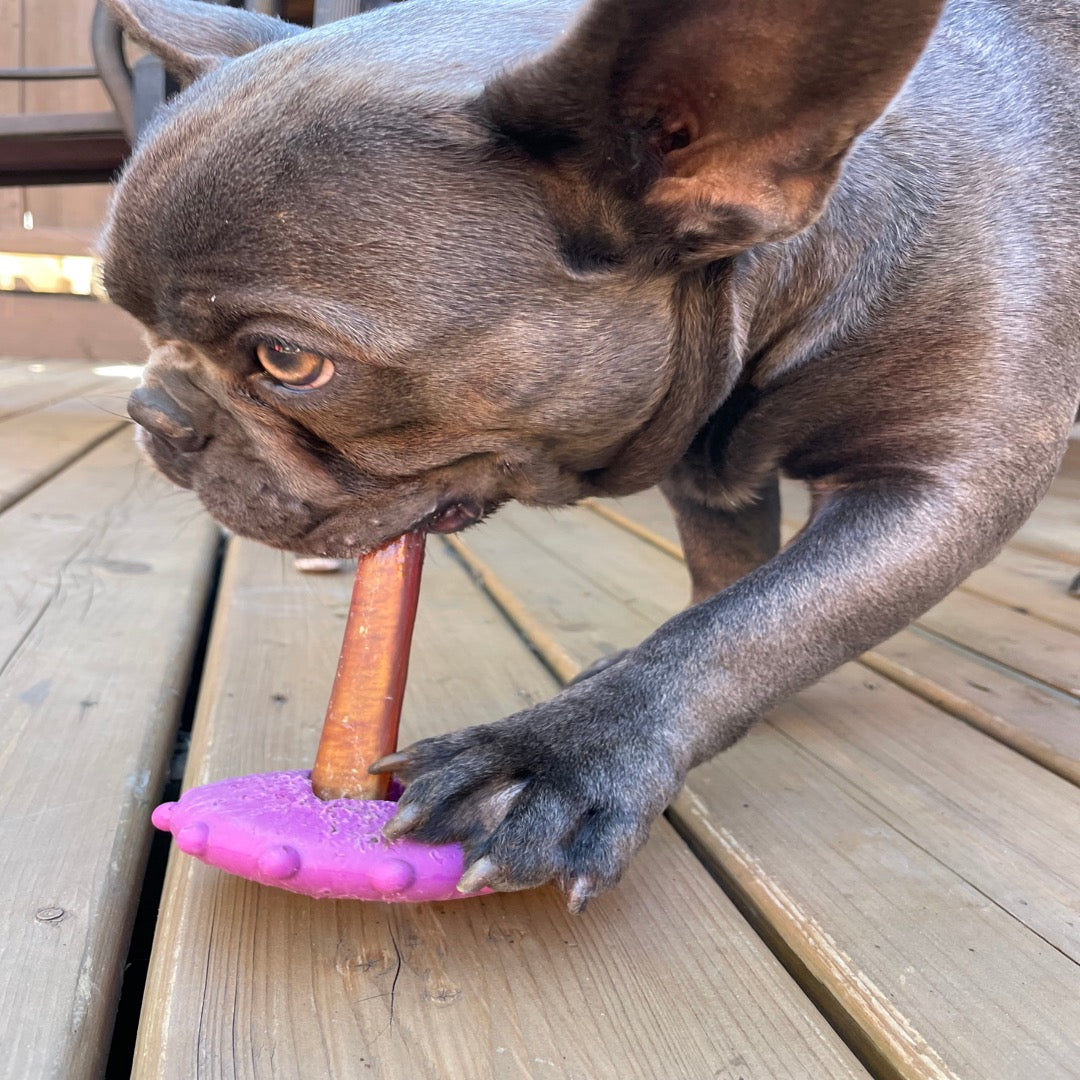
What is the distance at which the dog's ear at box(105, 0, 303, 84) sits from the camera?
1.49 metres

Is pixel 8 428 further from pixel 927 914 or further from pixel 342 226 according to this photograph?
pixel 927 914

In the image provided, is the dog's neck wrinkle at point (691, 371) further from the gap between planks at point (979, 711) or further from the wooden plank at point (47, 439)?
the wooden plank at point (47, 439)

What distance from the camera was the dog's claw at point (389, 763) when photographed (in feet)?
3.33

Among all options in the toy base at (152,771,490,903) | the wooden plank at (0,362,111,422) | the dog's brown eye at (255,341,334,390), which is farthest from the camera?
the wooden plank at (0,362,111,422)

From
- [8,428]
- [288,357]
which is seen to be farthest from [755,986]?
[8,428]

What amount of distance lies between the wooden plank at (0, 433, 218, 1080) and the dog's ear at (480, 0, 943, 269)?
748 mm

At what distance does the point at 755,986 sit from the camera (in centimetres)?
86

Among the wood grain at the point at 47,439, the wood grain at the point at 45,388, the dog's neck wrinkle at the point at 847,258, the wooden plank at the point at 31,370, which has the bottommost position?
the wooden plank at the point at 31,370

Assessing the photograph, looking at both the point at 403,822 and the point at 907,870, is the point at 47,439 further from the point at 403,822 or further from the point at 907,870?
the point at 907,870

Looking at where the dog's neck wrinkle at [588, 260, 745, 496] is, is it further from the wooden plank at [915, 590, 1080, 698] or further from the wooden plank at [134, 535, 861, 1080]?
the wooden plank at [915, 590, 1080, 698]

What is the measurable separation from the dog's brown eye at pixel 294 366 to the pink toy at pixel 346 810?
8.8 inches

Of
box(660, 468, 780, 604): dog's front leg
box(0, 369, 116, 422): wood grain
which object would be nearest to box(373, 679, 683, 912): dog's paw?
box(660, 468, 780, 604): dog's front leg

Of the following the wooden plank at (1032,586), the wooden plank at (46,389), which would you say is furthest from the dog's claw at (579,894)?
the wooden plank at (46,389)

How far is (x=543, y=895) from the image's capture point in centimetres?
100
